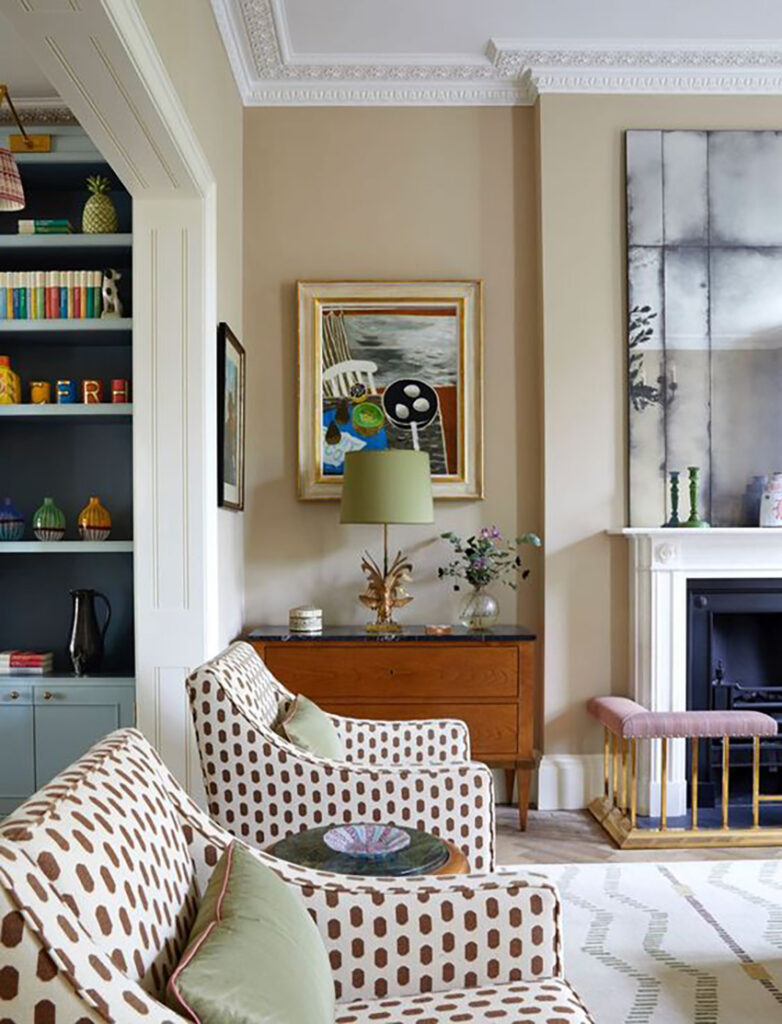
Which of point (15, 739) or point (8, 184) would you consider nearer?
point (8, 184)

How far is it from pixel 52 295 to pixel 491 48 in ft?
6.90

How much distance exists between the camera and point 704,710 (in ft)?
13.8

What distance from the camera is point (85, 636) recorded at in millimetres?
3801

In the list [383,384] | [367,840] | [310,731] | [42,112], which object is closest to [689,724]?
[310,731]

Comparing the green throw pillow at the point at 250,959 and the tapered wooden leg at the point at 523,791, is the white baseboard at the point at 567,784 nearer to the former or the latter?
the tapered wooden leg at the point at 523,791

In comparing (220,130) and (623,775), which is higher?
(220,130)

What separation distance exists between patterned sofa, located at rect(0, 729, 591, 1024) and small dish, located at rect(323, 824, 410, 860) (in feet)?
0.92

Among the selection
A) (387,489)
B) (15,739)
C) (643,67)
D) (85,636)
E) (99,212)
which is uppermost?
(643,67)

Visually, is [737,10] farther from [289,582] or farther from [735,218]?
[289,582]

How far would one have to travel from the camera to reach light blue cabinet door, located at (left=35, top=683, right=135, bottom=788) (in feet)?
12.2

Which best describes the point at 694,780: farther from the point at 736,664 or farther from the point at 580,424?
the point at 580,424

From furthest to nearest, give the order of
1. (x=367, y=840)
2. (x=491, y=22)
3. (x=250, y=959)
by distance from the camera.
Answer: (x=491, y=22)
(x=367, y=840)
(x=250, y=959)

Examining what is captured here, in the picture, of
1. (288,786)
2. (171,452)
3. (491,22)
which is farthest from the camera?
(491,22)

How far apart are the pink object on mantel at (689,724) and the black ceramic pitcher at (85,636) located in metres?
2.05
